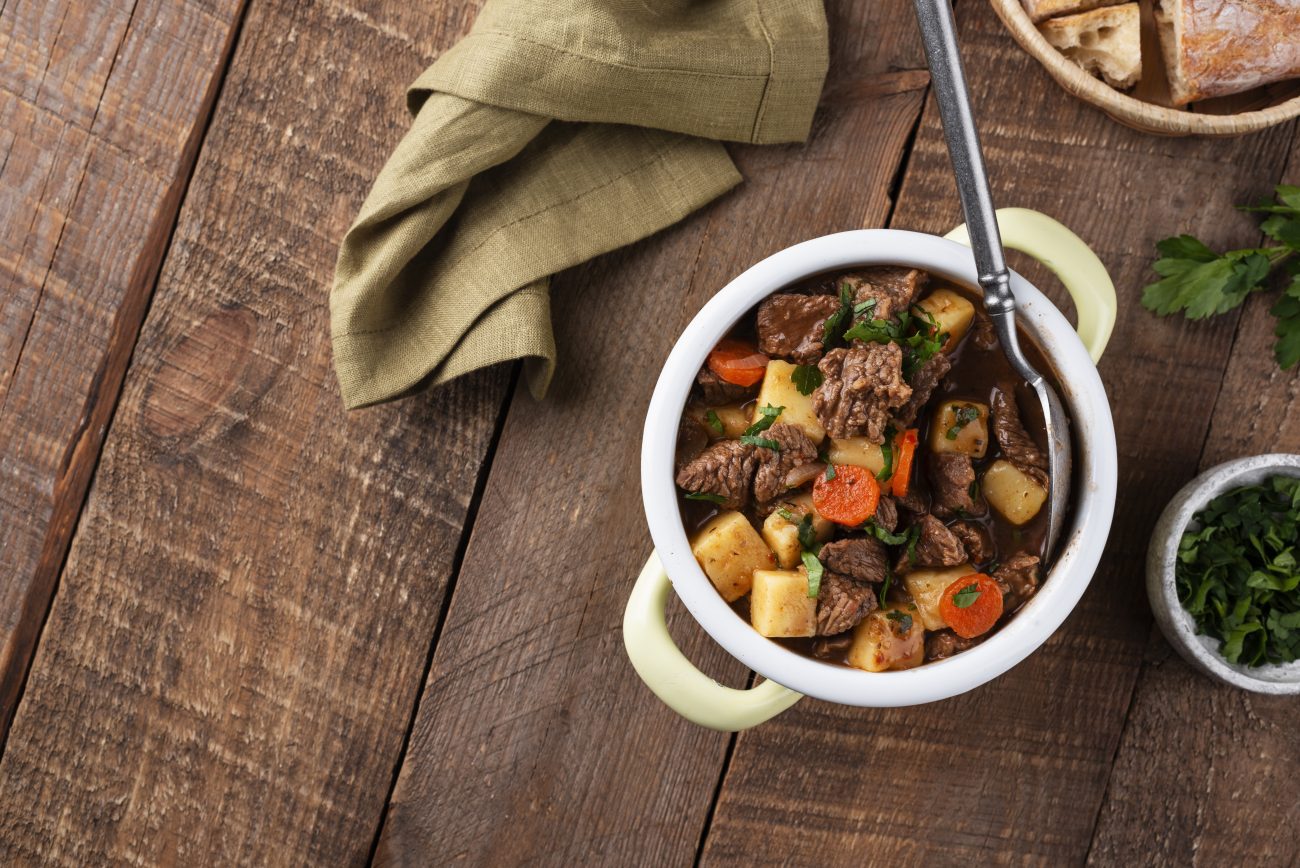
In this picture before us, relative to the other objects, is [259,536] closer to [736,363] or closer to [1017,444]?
[736,363]

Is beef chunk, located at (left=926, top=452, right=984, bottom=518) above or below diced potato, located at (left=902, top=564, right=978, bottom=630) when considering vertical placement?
above

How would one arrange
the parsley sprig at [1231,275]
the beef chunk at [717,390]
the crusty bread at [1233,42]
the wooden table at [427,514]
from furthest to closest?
the wooden table at [427,514]
the parsley sprig at [1231,275]
the crusty bread at [1233,42]
the beef chunk at [717,390]

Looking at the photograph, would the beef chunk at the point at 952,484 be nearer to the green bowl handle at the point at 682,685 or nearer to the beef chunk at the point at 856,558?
the beef chunk at the point at 856,558

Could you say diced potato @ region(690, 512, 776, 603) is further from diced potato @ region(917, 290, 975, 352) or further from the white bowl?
diced potato @ region(917, 290, 975, 352)

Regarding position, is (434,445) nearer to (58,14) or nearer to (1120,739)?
(58,14)

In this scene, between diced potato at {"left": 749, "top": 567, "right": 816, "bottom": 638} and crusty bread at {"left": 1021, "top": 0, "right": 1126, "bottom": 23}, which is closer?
diced potato at {"left": 749, "top": 567, "right": 816, "bottom": 638}

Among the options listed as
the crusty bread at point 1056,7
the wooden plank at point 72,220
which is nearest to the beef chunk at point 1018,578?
the crusty bread at point 1056,7

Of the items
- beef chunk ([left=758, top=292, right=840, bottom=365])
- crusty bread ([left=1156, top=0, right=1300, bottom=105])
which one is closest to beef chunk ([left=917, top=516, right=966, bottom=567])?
beef chunk ([left=758, top=292, right=840, bottom=365])
